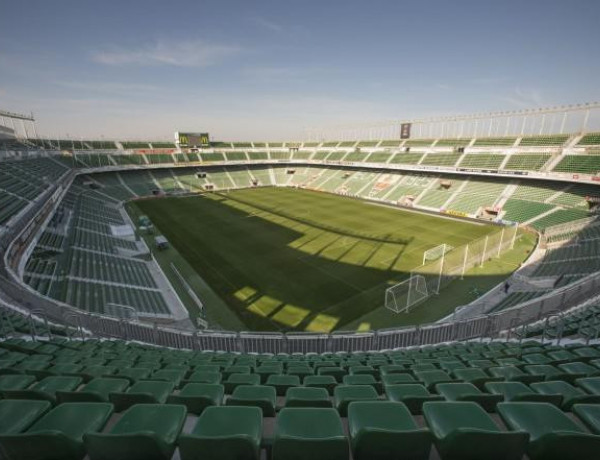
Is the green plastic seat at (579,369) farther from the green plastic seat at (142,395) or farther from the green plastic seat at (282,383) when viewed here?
the green plastic seat at (142,395)

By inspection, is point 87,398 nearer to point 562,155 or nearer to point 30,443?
point 30,443

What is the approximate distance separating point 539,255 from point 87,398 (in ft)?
106

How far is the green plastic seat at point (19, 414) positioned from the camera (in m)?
2.85

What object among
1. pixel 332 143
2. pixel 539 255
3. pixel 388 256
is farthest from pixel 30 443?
pixel 332 143

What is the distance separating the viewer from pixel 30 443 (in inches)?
91.0

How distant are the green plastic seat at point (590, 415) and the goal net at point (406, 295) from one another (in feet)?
50.3

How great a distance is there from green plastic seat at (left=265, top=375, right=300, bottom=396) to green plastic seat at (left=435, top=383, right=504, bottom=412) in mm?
2285

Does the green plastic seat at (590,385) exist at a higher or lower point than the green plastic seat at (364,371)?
higher

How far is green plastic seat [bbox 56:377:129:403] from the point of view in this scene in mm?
3465

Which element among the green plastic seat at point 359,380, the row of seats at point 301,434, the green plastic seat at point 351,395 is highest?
the row of seats at point 301,434

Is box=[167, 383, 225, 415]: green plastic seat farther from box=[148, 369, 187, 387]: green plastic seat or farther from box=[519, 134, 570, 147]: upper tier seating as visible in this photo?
box=[519, 134, 570, 147]: upper tier seating

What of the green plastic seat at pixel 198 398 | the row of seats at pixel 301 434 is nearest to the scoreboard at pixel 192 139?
the green plastic seat at pixel 198 398

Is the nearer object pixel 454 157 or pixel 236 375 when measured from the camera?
pixel 236 375

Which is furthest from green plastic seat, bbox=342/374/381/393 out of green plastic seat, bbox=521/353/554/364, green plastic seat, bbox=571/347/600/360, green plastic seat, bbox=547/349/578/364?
green plastic seat, bbox=571/347/600/360
